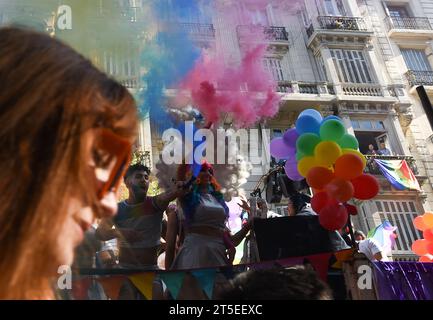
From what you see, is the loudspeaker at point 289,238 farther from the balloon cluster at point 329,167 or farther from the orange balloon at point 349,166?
the orange balloon at point 349,166

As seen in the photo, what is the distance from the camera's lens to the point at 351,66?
18.6m

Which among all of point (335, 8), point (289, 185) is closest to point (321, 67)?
point (335, 8)

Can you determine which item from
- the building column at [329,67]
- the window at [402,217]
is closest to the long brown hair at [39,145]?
the window at [402,217]

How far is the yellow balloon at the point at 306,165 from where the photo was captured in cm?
432

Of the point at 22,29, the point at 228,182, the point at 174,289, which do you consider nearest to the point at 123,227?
the point at 174,289

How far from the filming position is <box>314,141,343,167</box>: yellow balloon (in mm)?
4164

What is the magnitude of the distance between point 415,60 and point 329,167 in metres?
18.5

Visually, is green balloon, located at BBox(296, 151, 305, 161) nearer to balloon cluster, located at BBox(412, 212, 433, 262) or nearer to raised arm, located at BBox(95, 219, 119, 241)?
raised arm, located at BBox(95, 219, 119, 241)

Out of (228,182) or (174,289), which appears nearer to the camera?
(174,289)

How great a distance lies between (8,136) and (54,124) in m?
0.08

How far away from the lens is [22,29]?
2.76ft

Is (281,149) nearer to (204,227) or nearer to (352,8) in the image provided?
(204,227)

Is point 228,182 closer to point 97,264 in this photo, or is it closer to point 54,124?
point 97,264

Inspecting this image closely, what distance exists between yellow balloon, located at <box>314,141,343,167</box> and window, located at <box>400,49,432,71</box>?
17697 mm
